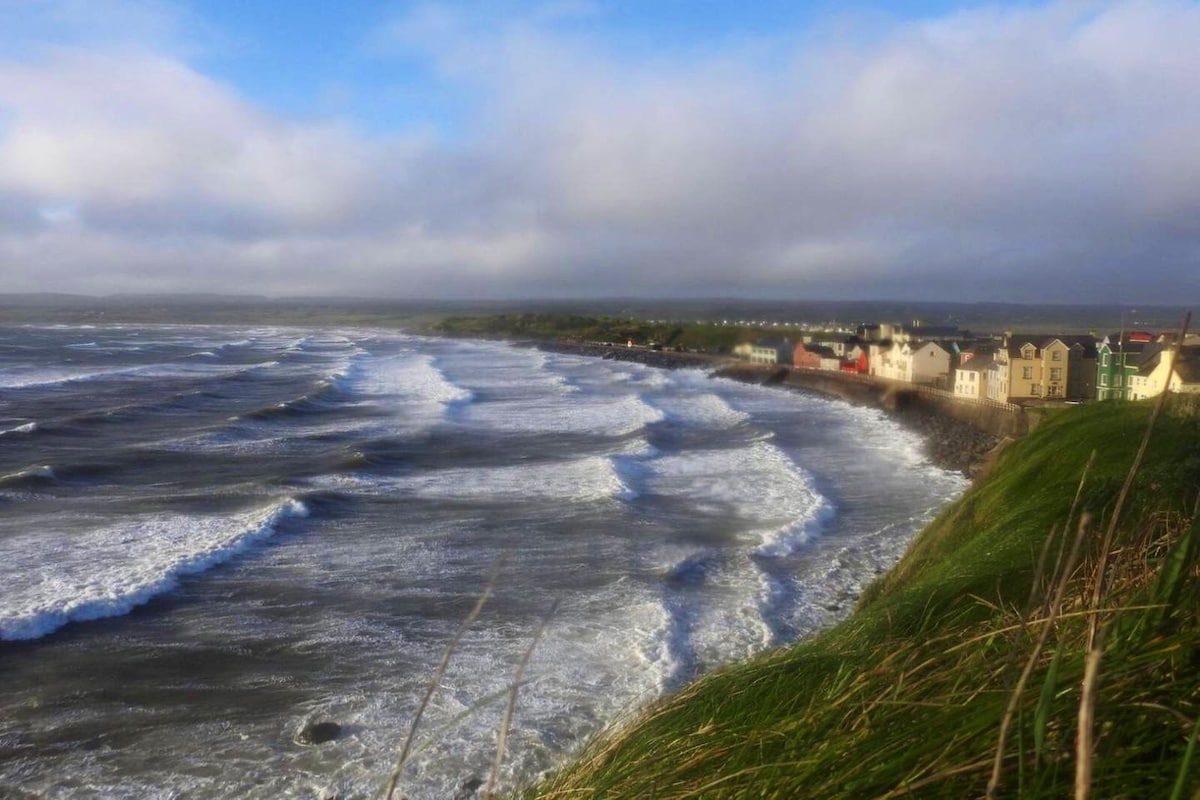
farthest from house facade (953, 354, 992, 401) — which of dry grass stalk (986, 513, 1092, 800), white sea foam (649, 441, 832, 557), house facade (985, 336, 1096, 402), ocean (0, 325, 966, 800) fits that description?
dry grass stalk (986, 513, 1092, 800)

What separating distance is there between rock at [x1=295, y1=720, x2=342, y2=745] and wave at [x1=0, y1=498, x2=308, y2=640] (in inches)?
179

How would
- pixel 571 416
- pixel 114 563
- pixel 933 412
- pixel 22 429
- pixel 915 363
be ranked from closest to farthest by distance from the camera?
pixel 114 563 → pixel 22 429 → pixel 571 416 → pixel 933 412 → pixel 915 363

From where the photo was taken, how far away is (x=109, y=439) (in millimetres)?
26172

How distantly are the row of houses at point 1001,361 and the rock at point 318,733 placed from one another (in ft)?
55.2

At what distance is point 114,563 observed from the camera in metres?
14.2

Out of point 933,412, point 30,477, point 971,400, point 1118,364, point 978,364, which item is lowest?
point 933,412

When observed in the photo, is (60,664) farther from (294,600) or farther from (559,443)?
(559,443)

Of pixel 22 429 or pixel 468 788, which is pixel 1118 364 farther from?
pixel 22 429

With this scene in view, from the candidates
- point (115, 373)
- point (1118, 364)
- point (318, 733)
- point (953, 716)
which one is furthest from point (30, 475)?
point (115, 373)

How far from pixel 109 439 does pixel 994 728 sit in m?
27.9

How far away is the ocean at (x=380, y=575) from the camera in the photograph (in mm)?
8820

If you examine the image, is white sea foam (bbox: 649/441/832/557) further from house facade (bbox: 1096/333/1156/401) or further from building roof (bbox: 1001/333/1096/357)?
building roof (bbox: 1001/333/1096/357)

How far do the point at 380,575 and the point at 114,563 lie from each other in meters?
3.95

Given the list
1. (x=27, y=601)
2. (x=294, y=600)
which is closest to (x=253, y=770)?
(x=294, y=600)
